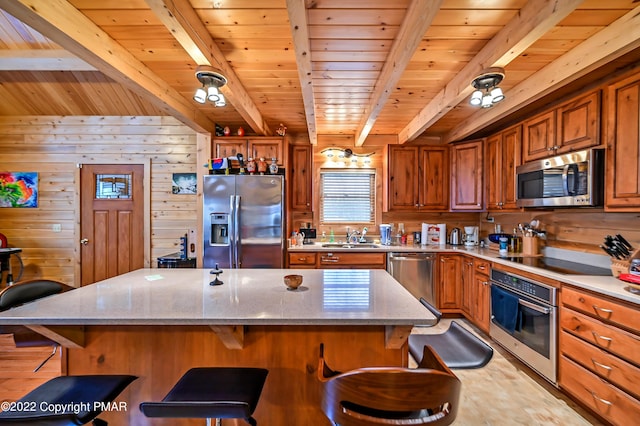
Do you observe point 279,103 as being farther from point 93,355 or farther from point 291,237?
point 93,355

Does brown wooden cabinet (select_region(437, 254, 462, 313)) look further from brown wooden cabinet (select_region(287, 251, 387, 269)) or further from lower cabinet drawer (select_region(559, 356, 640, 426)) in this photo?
lower cabinet drawer (select_region(559, 356, 640, 426))

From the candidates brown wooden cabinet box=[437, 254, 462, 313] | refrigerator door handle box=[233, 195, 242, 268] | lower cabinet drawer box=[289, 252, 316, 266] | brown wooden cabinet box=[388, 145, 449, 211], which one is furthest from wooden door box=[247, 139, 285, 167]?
brown wooden cabinet box=[437, 254, 462, 313]

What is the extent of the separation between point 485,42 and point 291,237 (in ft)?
9.58

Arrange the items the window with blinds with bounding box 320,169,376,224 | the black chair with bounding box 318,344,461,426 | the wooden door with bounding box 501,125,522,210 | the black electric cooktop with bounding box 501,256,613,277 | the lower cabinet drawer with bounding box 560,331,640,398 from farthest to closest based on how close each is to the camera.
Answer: the window with blinds with bounding box 320,169,376,224 → the wooden door with bounding box 501,125,522,210 → the black electric cooktop with bounding box 501,256,613,277 → the lower cabinet drawer with bounding box 560,331,640,398 → the black chair with bounding box 318,344,461,426

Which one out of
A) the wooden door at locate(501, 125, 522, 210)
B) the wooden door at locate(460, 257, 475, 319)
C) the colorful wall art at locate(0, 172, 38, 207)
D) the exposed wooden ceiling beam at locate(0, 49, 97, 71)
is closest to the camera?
the exposed wooden ceiling beam at locate(0, 49, 97, 71)

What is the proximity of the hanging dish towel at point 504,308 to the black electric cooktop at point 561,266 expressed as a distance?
33 centimetres

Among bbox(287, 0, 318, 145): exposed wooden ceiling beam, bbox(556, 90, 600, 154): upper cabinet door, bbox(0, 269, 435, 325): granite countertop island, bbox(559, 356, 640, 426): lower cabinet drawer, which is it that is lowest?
bbox(559, 356, 640, 426): lower cabinet drawer

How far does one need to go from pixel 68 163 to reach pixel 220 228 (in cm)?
270

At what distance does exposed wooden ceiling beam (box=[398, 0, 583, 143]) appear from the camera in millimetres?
1402

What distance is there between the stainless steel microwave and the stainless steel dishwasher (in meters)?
1.22

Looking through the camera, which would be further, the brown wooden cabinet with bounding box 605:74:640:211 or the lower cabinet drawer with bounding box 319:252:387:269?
the lower cabinet drawer with bounding box 319:252:387:269

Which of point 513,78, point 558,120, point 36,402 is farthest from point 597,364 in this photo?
point 36,402

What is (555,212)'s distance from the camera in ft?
9.05

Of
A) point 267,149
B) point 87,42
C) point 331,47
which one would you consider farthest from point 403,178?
point 87,42
